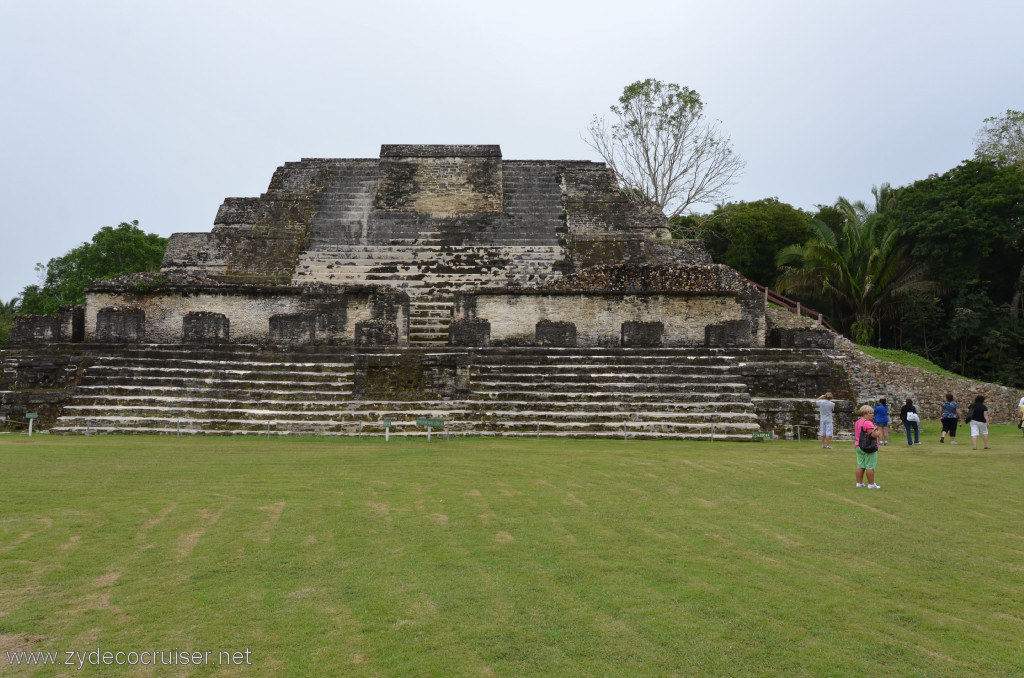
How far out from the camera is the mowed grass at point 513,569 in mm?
2795

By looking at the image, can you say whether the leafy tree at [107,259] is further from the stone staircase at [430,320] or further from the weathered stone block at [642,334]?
the weathered stone block at [642,334]

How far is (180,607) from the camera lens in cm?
316

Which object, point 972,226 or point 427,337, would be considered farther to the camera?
point 972,226

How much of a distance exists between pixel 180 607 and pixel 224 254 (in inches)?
502

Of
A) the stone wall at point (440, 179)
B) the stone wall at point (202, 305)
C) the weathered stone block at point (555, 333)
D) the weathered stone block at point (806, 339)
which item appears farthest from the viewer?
the stone wall at point (440, 179)

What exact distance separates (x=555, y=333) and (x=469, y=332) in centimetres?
131

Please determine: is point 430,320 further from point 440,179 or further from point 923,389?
point 923,389

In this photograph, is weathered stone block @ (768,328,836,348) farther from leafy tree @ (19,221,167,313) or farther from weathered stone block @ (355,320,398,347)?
leafy tree @ (19,221,167,313)

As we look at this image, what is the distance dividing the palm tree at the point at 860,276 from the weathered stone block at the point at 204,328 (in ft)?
49.4

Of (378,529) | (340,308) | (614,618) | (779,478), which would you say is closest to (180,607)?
(378,529)

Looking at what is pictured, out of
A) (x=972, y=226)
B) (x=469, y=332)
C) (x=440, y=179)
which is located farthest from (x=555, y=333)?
(x=972, y=226)

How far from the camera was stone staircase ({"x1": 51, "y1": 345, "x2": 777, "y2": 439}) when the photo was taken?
980 cm

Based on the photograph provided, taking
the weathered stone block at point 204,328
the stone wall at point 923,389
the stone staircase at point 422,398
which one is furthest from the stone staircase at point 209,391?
the stone wall at point 923,389

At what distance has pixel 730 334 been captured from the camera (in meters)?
12.0
